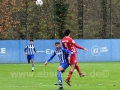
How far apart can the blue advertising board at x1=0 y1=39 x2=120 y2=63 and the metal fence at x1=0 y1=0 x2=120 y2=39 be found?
16.5 feet

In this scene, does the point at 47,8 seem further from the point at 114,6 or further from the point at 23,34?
the point at 114,6

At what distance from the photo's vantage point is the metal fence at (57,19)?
1812 inches

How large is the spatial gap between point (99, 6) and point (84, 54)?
13.0 meters

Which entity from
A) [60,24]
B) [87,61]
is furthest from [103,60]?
[60,24]

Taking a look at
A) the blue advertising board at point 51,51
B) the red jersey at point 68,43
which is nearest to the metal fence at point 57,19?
the blue advertising board at point 51,51

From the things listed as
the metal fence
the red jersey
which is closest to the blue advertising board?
the metal fence

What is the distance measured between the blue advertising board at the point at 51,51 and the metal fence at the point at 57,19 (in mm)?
5014

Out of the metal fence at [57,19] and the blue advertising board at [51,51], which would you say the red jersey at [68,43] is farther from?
the metal fence at [57,19]

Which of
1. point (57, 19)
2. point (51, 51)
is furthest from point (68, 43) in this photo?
point (57, 19)

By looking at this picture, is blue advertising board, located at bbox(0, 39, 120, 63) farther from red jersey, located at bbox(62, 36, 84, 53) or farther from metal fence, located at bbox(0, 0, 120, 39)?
red jersey, located at bbox(62, 36, 84, 53)

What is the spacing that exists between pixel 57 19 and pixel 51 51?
→ 947cm

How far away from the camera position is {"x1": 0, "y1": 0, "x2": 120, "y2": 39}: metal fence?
46.0m

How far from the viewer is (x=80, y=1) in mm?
47844

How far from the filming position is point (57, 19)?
48.3m
